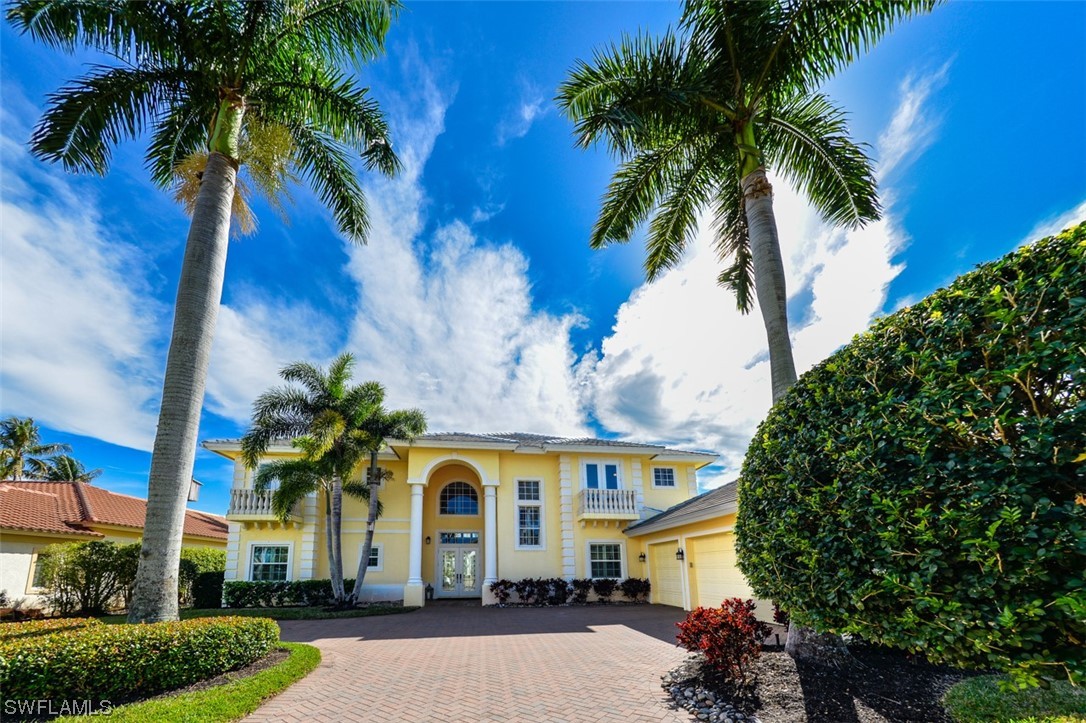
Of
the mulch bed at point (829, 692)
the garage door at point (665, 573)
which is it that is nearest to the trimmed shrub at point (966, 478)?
the mulch bed at point (829, 692)

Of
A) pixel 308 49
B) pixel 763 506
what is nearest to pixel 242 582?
pixel 308 49

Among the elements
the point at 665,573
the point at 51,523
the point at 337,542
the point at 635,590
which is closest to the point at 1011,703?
the point at 665,573

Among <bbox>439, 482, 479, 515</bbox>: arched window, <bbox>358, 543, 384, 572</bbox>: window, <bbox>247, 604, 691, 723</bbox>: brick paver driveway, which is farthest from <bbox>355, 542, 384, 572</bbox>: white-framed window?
<bbox>247, 604, 691, 723</bbox>: brick paver driveway

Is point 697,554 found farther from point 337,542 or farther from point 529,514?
point 337,542

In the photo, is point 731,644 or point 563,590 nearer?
point 731,644

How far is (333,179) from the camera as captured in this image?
37.2 ft

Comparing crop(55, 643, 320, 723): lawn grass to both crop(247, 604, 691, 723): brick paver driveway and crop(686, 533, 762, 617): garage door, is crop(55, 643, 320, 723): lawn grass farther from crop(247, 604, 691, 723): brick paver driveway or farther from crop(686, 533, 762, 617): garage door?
crop(686, 533, 762, 617): garage door

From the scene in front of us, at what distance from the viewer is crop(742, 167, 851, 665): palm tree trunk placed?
659 cm

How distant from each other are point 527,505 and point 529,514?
0.39 meters

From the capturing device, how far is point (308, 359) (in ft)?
54.0

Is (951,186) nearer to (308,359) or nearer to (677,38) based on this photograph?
(677,38)

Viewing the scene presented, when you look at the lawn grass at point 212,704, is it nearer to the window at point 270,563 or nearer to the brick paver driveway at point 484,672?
the brick paver driveway at point 484,672

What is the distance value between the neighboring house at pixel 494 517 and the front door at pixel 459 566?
0.25 ft

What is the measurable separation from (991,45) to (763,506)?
19.5ft
